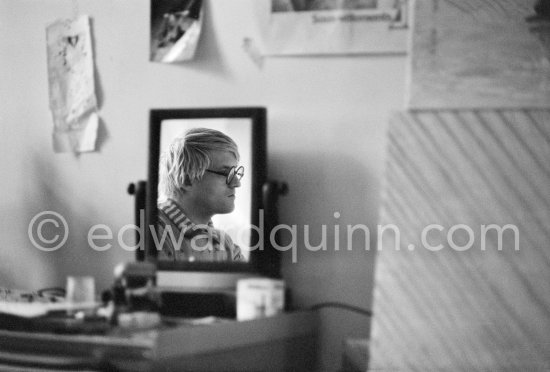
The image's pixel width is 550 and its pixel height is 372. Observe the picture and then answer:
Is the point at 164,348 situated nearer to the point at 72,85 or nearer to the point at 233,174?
the point at 233,174

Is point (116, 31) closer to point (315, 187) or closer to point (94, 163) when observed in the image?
point (94, 163)

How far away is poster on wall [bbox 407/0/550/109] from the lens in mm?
1140

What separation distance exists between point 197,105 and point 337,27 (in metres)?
0.36

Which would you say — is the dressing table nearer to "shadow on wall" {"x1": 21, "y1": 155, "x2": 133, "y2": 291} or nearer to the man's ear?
the man's ear

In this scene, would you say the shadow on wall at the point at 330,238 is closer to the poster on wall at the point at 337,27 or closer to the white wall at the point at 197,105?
the white wall at the point at 197,105

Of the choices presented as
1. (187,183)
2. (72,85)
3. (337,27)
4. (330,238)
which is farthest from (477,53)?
(72,85)

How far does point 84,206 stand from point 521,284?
3.52ft

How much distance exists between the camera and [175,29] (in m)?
1.69

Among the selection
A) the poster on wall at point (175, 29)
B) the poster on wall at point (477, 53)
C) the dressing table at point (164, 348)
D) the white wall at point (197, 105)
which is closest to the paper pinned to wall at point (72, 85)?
the white wall at point (197, 105)

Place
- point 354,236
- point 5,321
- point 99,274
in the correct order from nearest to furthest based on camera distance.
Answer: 1. point 5,321
2. point 354,236
3. point 99,274

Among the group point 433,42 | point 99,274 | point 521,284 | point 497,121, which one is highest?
point 433,42

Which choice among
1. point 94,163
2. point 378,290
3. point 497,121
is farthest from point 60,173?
point 497,121

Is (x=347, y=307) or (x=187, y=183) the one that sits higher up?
(x=187, y=183)

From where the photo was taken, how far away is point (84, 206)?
180 cm
